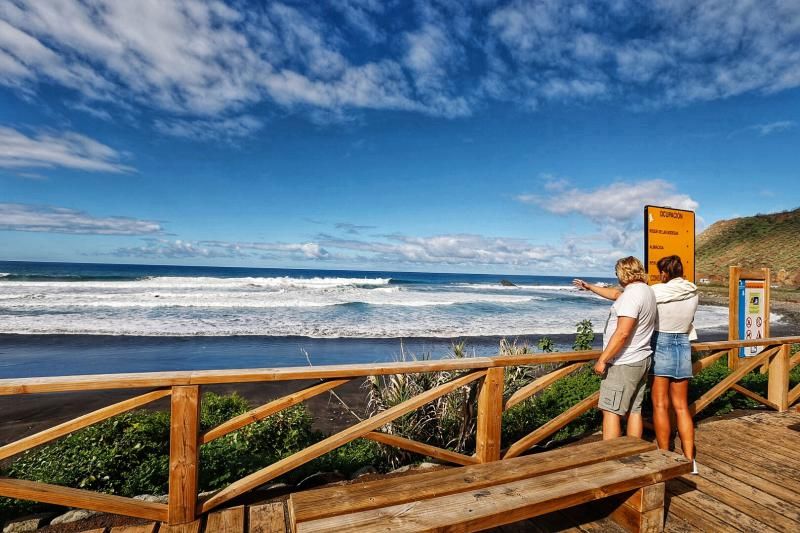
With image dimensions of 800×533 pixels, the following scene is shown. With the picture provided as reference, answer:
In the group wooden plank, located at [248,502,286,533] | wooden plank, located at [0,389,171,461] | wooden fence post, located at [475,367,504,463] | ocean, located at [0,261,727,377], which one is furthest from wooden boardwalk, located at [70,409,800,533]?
ocean, located at [0,261,727,377]

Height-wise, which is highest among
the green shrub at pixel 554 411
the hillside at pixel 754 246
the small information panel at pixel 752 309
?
the hillside at pixel 754 246

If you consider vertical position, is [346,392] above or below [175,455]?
below

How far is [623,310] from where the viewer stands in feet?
10.7

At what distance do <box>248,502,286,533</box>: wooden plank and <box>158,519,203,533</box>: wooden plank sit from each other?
0.31m

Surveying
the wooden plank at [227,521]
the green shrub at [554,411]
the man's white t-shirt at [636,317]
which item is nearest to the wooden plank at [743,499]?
the man's white t-shirt at [636,317]

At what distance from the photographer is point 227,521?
8.64ft

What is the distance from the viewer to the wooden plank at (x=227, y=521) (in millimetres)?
2541

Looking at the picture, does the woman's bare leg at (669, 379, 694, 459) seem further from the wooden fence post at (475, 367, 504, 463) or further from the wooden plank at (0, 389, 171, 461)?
the wooden plank at (0, 389, 171, 461)

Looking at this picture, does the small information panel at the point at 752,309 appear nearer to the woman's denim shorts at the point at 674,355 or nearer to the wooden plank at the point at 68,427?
the woman's denim shorts at the point at 674,355

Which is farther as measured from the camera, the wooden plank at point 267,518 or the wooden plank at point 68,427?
the wooden plank at point 267,518

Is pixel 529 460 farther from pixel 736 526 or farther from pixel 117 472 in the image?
pixel 117 472

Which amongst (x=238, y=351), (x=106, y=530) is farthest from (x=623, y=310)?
(x=238, y=351)

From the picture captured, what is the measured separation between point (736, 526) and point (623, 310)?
5.15ft

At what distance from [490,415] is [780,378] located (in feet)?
15.1
